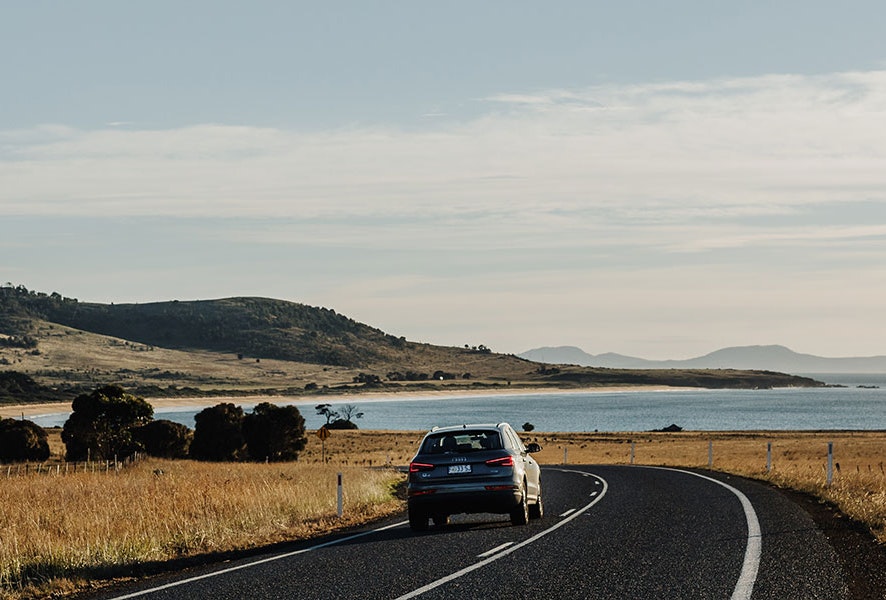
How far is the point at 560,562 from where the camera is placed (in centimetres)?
1449

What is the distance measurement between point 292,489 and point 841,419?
166m

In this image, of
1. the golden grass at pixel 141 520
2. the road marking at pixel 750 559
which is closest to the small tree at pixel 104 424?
the golden grass at pixel 141 520

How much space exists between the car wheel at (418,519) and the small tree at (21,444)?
48048 mm

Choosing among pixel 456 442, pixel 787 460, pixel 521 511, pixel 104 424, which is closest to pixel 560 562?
pixel 521 511

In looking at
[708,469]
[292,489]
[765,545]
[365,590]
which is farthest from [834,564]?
[708,469]

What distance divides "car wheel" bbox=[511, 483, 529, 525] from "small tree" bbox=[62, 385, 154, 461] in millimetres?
45796

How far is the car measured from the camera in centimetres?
1877

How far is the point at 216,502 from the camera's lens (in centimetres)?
2141

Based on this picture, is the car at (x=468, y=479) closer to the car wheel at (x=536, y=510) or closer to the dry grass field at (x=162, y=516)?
the car wheel at (x=536, y=510)

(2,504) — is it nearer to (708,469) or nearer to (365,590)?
(365,590)

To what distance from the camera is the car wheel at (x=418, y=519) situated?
62.5ft

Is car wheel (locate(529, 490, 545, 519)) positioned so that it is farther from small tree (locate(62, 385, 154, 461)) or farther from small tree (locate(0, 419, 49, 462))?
small tree (locate(0, 419, 49, 462))

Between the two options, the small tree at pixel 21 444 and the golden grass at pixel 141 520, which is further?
the small tree at pixel 21 444

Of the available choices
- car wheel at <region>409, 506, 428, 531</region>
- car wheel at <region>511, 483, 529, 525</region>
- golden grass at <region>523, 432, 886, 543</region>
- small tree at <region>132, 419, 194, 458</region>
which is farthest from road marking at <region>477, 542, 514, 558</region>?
small tree at <region>132, 419, 194, 458</region>
